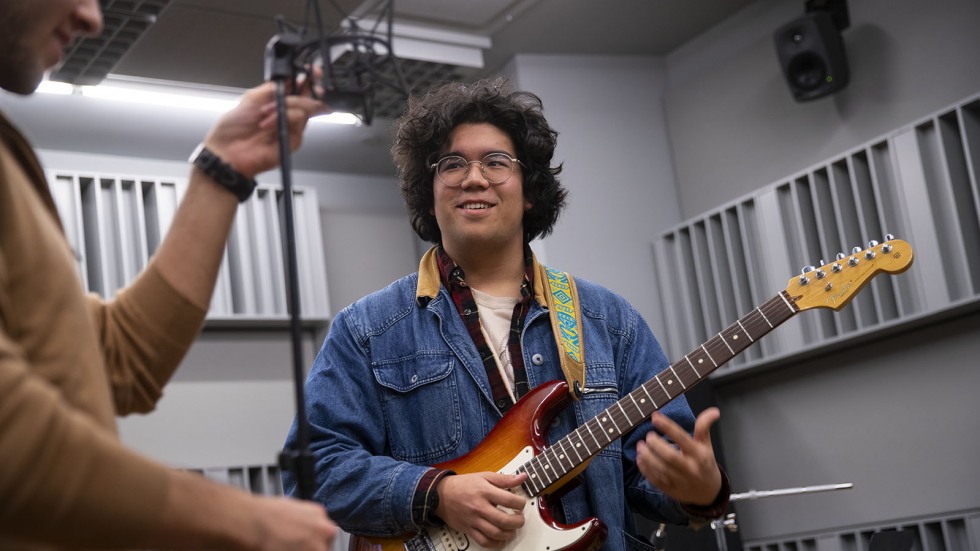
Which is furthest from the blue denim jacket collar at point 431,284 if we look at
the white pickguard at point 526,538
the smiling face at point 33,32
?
the smiling face at point 33,32

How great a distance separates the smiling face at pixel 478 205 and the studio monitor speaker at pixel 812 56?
253cm

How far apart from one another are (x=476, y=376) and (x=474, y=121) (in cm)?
68

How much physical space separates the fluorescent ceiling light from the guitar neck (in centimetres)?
317

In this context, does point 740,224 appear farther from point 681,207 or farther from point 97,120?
point 97,120

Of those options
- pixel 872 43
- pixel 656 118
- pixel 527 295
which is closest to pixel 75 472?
pixel 527 295

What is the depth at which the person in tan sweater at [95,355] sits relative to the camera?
0.84 meters

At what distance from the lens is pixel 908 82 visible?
455cm

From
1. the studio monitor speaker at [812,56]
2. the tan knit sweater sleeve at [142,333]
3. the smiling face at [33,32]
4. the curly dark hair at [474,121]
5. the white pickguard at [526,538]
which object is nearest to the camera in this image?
the smiling face at [33,32]

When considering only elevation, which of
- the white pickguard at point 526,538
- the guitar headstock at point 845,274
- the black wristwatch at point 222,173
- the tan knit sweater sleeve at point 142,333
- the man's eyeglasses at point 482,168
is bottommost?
the white pickguard at point 526,538

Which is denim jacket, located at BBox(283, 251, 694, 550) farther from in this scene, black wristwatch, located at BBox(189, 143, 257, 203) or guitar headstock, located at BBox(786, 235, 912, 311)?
black wristwatch, located at BBox(189, 143, 257, 203)

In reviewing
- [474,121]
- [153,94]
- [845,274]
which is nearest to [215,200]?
[474,121]

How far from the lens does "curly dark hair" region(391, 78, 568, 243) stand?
2650mm

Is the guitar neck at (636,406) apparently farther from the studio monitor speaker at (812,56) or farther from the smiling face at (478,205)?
the studio monitor speaker at (812,56)

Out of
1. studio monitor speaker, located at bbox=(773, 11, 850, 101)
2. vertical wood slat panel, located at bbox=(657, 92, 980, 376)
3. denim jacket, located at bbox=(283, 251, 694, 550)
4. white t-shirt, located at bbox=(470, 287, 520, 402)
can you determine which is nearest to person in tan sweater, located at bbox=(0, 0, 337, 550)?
denim jacket, located at bbox=(283, 251, 694, 550)
